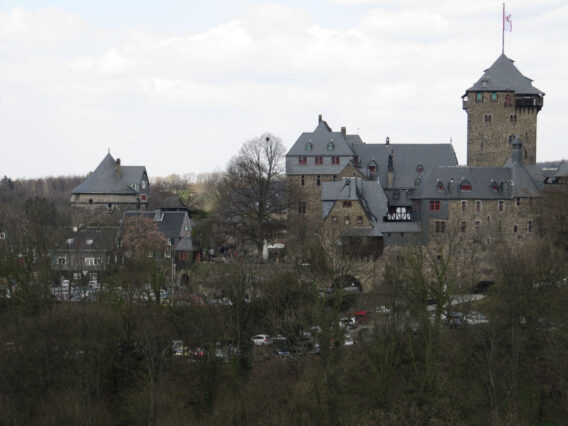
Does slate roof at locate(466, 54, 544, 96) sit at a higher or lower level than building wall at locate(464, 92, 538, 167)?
higher

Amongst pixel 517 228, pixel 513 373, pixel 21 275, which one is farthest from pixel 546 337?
pixel 21 275

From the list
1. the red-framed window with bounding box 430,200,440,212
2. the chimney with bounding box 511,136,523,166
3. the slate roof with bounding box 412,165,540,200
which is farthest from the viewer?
the chimney with bounding box 511,136,523,166

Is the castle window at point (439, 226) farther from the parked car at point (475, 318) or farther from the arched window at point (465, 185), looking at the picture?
the parked car at point (475, 318)

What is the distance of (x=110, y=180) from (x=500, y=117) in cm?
4079

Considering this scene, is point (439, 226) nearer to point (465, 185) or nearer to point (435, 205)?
point (435, 205)

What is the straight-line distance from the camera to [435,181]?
170 feet

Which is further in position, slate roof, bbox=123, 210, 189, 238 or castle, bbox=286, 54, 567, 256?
slate roof, bbox=123, 210, 189, 238

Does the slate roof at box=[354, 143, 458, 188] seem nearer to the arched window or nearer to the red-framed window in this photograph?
the red-framed window

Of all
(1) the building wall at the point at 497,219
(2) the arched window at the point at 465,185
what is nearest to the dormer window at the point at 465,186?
(2) the arched window at the point at 465,185

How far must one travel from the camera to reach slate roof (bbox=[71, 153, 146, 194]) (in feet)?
245

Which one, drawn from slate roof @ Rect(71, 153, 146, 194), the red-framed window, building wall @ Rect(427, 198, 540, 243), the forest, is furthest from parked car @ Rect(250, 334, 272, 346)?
slate roof @ Rect(71, 153, 146, 194)

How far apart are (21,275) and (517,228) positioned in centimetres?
3358

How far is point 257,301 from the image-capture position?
115 feet

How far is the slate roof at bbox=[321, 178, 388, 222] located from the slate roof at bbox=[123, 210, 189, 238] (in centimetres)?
1227
